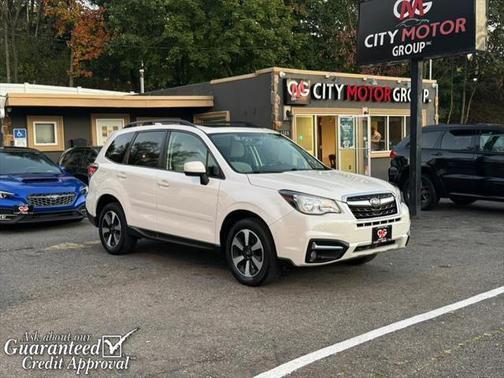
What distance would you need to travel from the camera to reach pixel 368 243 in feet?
19.6

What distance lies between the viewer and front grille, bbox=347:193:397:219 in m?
5.93

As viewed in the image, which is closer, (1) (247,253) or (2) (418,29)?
(1) (247,253)

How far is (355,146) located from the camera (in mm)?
19719

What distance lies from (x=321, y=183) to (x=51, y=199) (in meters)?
6.12

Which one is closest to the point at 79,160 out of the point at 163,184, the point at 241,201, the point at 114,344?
the point at 163,184

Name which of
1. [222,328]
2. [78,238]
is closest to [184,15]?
[78,238]

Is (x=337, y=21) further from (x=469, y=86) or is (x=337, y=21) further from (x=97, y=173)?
(x=97, y=173)

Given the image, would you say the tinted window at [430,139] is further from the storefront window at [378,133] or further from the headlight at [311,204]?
the headlight at [311,204]

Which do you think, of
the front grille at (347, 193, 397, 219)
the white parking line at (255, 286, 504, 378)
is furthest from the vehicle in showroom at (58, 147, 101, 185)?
the white parking line at (255, 286, 504, 378)

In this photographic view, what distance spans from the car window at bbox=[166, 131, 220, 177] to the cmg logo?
6.47 metres

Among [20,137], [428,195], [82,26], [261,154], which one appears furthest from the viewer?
[82,26]

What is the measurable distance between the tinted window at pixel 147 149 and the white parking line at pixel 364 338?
3768mm

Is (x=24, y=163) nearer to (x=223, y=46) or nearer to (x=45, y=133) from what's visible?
(x=45, y=133)

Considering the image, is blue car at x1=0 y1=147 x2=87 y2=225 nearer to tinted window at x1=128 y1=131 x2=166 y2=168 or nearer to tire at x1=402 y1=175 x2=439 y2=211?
tinted window at x1=128 y1=131 x2=166 y2=168
